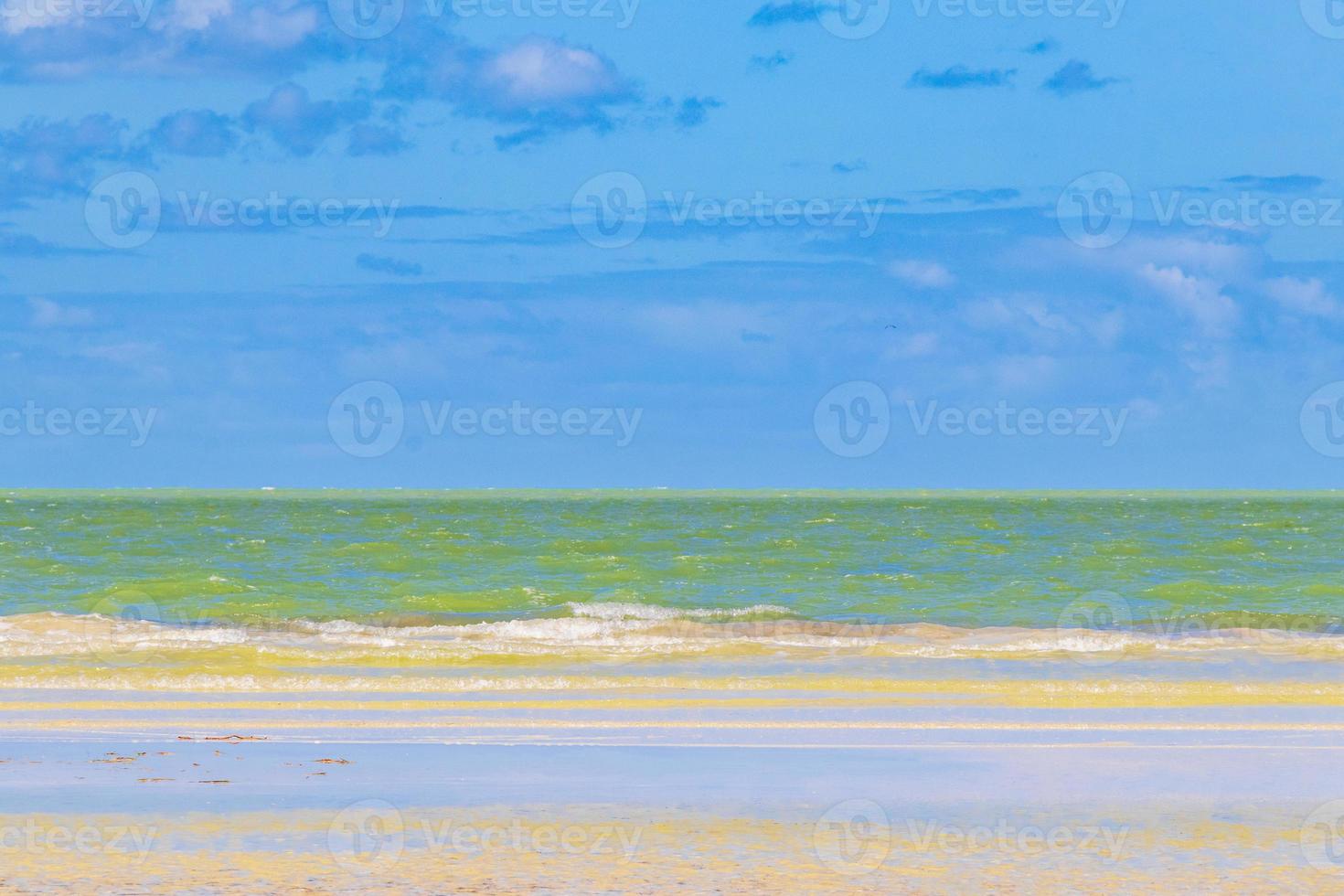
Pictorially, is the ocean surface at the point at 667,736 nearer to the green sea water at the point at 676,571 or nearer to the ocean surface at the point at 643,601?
the ocean surface at the point at 643,601

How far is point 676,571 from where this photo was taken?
38.9 m

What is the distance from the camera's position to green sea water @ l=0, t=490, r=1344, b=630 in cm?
2939

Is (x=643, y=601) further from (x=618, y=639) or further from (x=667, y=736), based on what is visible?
(x=667, y=736)

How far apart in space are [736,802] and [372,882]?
2899mm

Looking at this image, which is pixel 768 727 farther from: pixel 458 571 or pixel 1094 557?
pixel 1094 557

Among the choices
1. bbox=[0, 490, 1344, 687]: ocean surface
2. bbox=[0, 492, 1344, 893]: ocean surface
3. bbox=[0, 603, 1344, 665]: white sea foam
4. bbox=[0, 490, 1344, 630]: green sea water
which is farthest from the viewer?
bbox=[0, 490, 1344, 630]: green sea water

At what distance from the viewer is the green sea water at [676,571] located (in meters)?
29.4

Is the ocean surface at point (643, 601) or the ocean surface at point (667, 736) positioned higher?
the ocean surface at point (643, 601)

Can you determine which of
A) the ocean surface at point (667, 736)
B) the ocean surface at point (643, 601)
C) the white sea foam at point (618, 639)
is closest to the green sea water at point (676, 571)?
the ocean surface at point (643, 601)

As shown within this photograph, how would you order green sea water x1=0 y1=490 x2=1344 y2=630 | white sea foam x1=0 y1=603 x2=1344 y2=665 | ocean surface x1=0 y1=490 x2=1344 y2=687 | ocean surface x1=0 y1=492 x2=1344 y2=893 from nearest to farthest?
1. ocean surface x1=0 y1=492 x2=1344 y2=893
2. ocean surface x1=0 y1=490 x2=1344 y2=687
3. white sea foam x1=0 y1=603 x2=1344 y2=665
4. green sea water x1=0 y1=490 x2=1344 y2=630

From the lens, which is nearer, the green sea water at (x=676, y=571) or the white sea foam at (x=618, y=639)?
the white sea foam at (x=618, y=639)

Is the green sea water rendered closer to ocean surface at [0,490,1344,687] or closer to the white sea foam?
ocean surface at [0,490,1344,687]

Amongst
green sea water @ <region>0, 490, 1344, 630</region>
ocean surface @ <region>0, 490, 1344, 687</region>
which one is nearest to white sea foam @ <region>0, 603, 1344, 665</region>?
ocean surface @ <region>0, 490, 1344, 687</region>

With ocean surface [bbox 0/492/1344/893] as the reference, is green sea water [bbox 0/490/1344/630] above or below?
above
